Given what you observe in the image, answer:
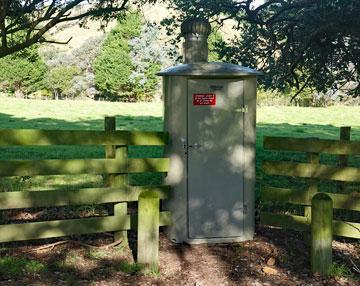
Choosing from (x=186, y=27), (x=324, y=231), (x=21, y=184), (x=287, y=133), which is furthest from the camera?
(x=287, y=133)

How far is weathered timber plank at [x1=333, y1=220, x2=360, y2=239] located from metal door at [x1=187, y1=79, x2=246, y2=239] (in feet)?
3.91

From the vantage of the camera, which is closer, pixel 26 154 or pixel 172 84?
pixel 172 84

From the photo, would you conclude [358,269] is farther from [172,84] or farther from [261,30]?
[261,30]

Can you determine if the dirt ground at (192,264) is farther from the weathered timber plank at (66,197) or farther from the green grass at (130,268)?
the weathered timber plank at (66,197)

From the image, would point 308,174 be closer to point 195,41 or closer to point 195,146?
point 195,146

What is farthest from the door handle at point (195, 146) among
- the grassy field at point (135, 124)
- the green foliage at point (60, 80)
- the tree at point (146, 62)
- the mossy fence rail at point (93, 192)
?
the green foliage at point (60, 80)

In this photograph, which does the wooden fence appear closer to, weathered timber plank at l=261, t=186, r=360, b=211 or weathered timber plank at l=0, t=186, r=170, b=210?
weathered timber plank at l=261, t=186, r=360, b=211

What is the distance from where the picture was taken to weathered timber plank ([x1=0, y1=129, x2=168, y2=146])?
5.53 meters

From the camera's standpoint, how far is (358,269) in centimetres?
550

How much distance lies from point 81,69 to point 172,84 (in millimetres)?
59105

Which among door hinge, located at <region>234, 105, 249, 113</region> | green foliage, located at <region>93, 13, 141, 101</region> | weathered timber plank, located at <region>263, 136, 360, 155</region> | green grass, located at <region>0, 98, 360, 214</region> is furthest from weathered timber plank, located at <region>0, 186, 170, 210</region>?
green foliage, located at <region>93, 13, 141, 101</region>

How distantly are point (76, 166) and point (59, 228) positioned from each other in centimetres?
72

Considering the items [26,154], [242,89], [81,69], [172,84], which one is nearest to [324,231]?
[242,89]

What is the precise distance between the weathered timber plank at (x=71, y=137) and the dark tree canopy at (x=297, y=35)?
498 cm
